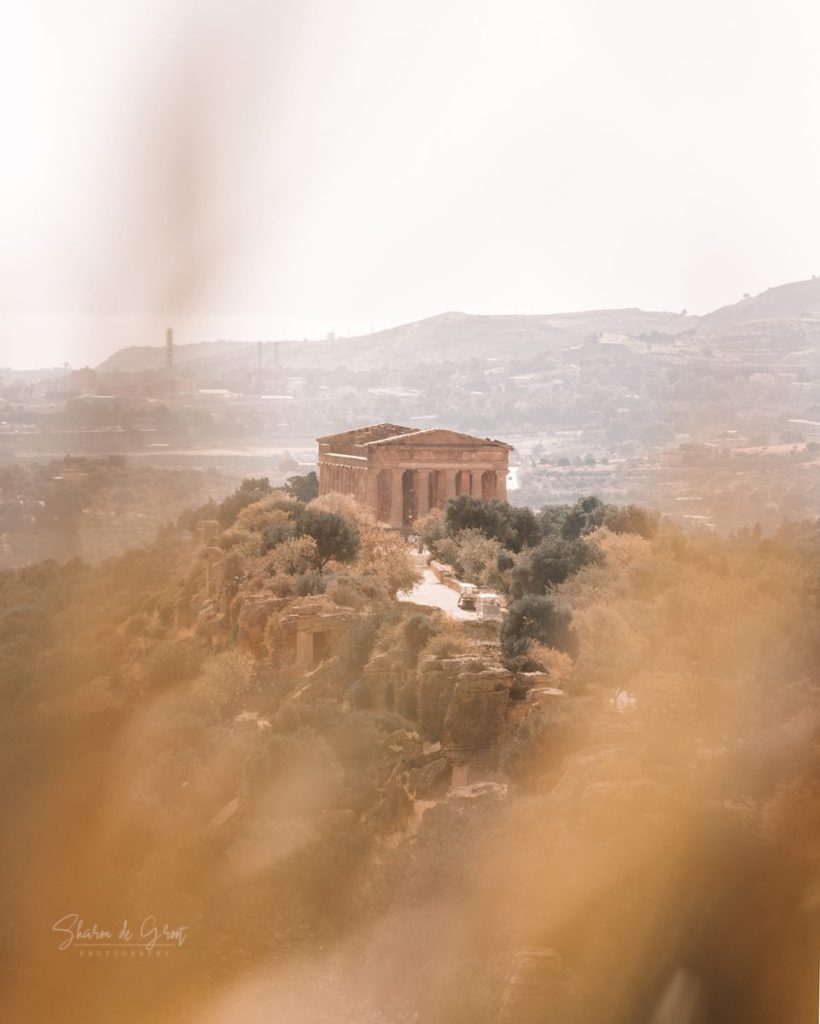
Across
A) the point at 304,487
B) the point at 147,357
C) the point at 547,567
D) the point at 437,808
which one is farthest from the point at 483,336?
the point at 437,808

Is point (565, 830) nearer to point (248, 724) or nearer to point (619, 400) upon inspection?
point (248, 724)

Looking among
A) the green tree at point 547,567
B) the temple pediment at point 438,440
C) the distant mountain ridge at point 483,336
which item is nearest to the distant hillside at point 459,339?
the distant mountain ridge at point 483,336

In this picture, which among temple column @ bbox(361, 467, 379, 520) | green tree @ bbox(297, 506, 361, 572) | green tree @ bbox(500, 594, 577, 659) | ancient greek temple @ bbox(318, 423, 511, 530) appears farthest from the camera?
ancient greek temple @ bbox(318, 423, 511, 530)

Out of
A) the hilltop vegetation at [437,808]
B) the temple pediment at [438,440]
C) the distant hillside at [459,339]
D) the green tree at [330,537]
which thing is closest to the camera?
the hilltop vegetation at [437,808]

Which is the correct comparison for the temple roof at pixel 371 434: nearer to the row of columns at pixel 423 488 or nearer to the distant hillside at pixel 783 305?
the row of columns at pixel 423 488

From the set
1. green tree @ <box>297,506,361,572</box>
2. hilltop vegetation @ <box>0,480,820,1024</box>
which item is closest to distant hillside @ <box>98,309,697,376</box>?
green tree @ <box>297,506,361,572</box>

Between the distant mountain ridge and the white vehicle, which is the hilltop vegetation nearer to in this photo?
the white vehicle

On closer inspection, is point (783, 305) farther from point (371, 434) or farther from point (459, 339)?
point (459, 339)

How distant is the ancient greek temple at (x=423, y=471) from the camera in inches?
1129

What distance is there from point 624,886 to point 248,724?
5.02m

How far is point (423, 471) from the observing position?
29.0m

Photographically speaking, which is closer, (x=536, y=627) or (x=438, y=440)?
(x=536, y=627)

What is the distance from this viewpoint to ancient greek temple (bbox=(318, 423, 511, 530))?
28672mm

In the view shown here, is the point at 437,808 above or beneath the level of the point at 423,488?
beneath
